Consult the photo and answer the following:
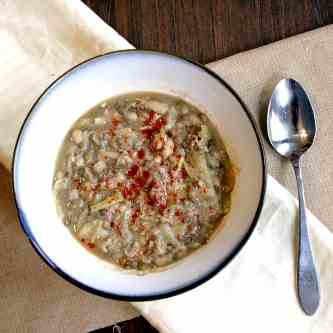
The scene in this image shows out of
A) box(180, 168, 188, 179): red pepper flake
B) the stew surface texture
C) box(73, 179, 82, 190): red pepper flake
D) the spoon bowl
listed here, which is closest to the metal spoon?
the spoon bowl

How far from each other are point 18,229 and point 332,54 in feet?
3.88

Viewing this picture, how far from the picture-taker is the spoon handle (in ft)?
5.49

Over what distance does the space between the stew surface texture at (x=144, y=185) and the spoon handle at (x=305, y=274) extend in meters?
0.25

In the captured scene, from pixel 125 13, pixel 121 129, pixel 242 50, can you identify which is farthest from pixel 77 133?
pixel 242 50

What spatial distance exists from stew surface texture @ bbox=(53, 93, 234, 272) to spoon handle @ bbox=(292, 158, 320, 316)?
0.83 ft

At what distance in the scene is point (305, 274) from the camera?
66.3 inches

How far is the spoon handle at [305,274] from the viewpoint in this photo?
5.49 feet

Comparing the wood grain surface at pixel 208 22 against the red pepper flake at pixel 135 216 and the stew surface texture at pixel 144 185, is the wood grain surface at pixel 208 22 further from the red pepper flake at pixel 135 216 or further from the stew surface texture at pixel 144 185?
the red pepper flake at pixel 135 216

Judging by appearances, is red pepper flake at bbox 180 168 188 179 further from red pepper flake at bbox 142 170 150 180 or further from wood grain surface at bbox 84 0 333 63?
wood grain surface at bbox 84 0 333 63

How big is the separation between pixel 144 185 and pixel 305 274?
22.0 inches

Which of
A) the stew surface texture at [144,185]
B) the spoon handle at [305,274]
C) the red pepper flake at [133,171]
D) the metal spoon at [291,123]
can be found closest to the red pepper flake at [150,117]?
the stew surface texture at [144,185]

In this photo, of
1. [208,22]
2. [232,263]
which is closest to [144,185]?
[232,263]

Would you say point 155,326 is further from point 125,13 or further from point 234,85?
point 125,13

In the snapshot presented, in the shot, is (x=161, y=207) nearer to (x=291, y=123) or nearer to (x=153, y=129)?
(x=153, y=129)
